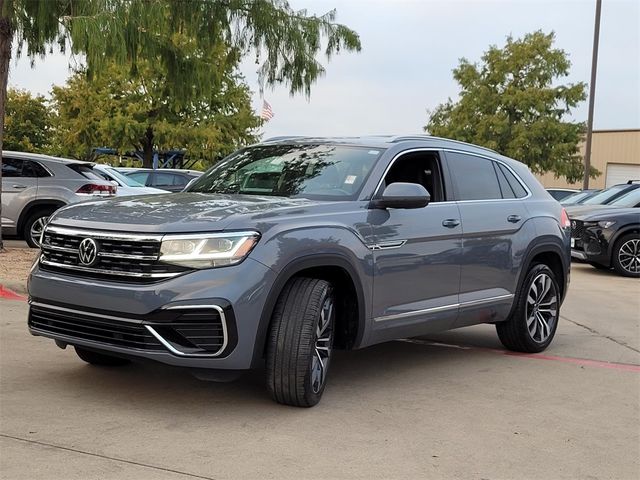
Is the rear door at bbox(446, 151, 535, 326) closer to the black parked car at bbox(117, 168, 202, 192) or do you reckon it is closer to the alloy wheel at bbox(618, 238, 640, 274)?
the alloy wheel at bbox(618, 238, 640, 274)

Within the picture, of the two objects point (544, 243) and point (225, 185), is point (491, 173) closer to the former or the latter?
point (544, 243)

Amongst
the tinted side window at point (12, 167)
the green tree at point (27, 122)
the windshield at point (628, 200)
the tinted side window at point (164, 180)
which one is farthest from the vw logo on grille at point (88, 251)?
the green tree at point (27, 122)

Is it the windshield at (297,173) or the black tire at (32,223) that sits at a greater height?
the windshield at (297,173)

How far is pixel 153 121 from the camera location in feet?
108

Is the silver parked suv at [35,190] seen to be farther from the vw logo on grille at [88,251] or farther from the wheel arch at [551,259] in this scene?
the vw logo on grille at [88,251]

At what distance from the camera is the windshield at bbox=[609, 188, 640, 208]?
48.8 ft

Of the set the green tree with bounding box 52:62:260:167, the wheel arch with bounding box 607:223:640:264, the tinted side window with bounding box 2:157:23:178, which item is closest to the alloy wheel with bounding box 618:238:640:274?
the wheel arch with bounding box 607:223:640:264

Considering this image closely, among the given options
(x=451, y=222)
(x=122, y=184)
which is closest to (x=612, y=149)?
(x=122, y=184)

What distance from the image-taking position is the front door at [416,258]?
538 cm

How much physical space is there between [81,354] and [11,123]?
45661 millimetres

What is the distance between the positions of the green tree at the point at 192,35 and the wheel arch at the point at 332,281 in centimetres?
558

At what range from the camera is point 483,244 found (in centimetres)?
632

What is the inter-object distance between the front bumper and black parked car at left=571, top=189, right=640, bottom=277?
10886 millimetres

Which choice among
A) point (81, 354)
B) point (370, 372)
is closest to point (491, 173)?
point (370, 372)
